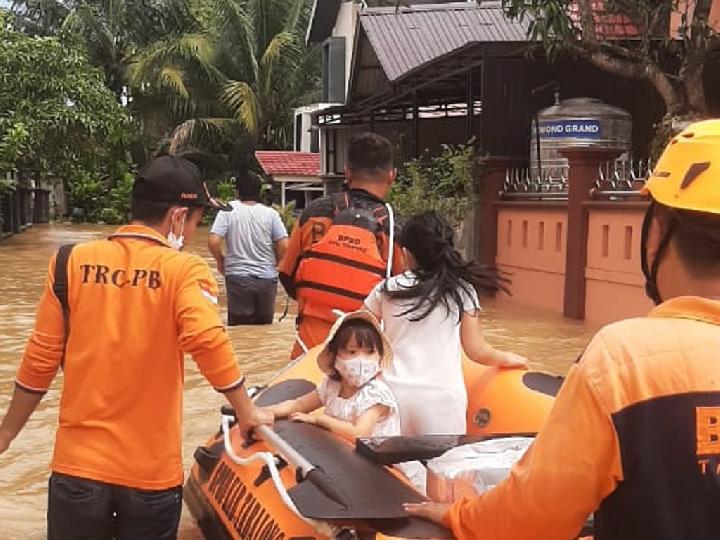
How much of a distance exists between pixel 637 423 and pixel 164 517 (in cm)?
178

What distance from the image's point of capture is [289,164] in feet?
87.8

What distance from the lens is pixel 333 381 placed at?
12.8 ft

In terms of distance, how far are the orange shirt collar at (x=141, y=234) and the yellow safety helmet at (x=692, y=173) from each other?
1.64 metres

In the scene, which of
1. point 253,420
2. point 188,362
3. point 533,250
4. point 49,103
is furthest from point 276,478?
point 49,103

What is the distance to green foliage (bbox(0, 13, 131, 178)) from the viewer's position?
20.8 m

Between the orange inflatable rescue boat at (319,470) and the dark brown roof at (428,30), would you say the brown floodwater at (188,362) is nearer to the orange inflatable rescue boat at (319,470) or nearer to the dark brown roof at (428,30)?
the orange inflatable rescue boat at (319,470)

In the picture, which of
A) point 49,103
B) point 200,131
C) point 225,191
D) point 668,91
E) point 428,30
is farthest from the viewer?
point 200,131

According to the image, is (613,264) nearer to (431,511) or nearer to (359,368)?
(359,368)

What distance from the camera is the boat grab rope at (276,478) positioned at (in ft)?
9.43

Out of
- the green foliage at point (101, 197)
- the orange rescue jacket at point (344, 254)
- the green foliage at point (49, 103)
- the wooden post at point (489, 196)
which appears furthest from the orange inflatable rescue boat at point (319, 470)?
the green foliage at point (101, 197)

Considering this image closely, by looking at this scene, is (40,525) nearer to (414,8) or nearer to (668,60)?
(668,60)

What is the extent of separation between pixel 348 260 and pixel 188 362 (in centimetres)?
470

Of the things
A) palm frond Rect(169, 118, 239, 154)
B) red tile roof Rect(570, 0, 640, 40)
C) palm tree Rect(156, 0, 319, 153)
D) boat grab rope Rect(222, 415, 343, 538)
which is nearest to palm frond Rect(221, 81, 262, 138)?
palm tree Rect(156, 0, 319, 153)

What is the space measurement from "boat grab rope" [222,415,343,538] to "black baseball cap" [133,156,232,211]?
2.71ft
